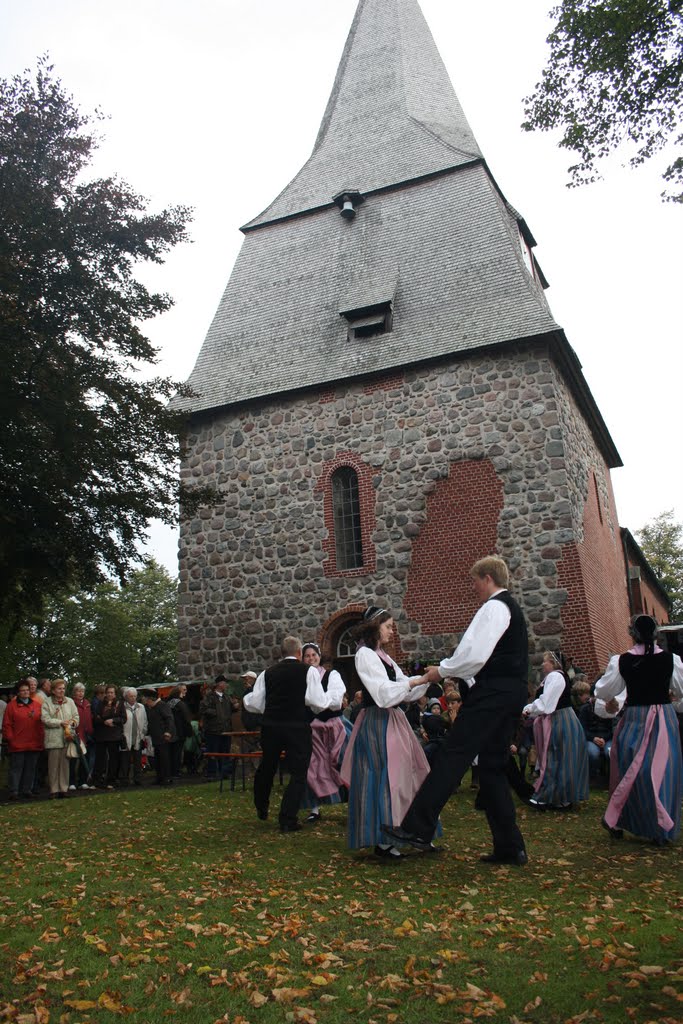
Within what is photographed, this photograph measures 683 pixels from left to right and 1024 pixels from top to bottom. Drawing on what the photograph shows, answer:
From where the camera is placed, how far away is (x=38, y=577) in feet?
51.8

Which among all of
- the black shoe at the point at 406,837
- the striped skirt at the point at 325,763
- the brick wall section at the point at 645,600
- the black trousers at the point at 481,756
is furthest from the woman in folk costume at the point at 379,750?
the brick wall section at the point at 645,600

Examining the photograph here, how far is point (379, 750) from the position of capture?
22.8 ft

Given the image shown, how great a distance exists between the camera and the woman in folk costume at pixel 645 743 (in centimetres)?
734

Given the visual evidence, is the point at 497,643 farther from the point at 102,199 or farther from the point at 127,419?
the point at 102,199

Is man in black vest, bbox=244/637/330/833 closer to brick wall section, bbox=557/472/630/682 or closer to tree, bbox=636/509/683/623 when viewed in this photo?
brick wall section, bbox=557/472/630/682

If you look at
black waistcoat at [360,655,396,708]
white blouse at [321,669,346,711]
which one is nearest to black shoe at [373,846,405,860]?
black waistcoat at [360,655,396,708]

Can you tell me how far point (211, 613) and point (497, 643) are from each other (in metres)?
14.8

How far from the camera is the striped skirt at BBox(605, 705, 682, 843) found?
730cm

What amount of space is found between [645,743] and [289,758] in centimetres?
347

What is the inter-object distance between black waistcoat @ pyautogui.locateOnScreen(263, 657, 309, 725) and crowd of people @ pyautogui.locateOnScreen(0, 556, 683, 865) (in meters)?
0.01

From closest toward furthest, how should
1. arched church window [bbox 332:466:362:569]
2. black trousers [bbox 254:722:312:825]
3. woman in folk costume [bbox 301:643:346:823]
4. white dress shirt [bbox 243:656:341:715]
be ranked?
1. black trousers [bbox 254:722:312:825]
2. white dress shirt [bbox 243:656:341:715]
3. woman in folk costume [bbox 301:643:346:823]
4. arched church window [bbox 332:466:362:569]

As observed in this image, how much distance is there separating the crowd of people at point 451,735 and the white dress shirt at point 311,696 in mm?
15

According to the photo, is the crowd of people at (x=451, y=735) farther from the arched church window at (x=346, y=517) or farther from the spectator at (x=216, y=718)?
the arched church window at (x=346, y=517)

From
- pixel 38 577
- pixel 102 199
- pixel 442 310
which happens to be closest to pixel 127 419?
pixel 38 577
